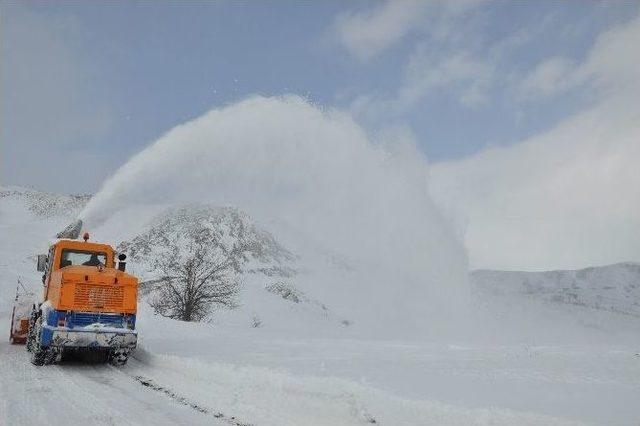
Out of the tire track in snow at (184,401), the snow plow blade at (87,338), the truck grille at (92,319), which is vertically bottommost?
the tire track in snow at (184,401)

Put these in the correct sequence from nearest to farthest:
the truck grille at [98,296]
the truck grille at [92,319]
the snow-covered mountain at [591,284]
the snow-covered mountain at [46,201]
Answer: the truck grille at [92,319] → the truck grille at [98,296] → the snow-covered mountain at [46,201] → the snow-covered mountain at [591,284]

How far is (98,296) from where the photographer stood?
11.5 metres

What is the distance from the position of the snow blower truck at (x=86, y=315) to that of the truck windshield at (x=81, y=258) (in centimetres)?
45

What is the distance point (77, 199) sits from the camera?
230 feet

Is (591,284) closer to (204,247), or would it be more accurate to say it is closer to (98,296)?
(204,247)

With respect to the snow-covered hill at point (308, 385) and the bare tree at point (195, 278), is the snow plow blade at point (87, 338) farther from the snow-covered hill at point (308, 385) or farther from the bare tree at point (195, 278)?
the bare tree at point (195, 278)

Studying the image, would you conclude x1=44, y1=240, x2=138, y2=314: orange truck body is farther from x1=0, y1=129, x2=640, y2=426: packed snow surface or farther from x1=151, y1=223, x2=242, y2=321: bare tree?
x1=151, y1=223, x2=242, y2=321: bare tree

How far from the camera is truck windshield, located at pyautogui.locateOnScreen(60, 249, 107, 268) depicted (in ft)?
42.0

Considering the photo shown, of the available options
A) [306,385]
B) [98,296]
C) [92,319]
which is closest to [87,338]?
[92,319]

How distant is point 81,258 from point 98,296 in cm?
205

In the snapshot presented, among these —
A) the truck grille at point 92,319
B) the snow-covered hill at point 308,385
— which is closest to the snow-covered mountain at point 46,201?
the snow-covered hill at point 308,385

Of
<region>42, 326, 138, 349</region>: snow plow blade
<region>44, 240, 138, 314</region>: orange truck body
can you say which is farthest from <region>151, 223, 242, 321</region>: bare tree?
<region>42, 326, 138, 349</region>: snow plow blade

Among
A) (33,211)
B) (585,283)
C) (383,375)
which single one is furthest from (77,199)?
(585,283)

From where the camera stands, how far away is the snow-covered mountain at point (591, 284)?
4065 inches
